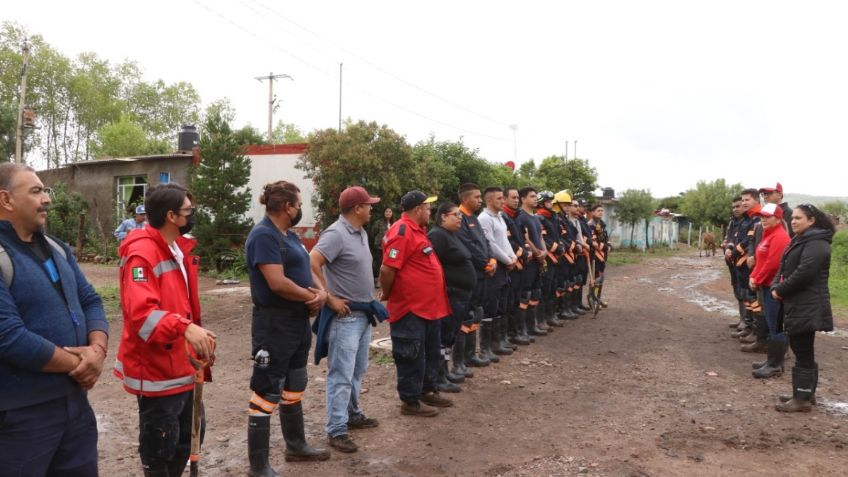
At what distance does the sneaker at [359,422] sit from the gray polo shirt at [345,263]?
41.7 inches

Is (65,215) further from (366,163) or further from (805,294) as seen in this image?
(805,294)

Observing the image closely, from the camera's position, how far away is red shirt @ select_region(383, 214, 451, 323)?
16.9ft

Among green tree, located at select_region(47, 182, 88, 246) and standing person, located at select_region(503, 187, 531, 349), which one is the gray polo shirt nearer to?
standing person, located at select_region(503, 187, 531, 349)

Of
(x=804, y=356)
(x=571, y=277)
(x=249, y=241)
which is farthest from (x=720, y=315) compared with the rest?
(x=249, y=241)

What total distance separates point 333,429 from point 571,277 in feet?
23.0

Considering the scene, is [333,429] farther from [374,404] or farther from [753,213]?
[753,213]

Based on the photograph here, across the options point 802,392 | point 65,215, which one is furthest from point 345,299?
point 65,215

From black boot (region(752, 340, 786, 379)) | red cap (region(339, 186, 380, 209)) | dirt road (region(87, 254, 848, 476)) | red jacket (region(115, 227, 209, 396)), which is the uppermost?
red cap (region(339, 186, 380, 209))

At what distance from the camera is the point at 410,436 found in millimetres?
4859

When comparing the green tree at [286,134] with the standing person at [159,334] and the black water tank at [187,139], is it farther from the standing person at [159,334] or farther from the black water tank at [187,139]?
the standing person at [159,334]

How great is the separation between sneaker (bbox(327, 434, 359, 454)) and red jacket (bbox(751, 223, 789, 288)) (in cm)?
493

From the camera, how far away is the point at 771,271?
22.0 ft

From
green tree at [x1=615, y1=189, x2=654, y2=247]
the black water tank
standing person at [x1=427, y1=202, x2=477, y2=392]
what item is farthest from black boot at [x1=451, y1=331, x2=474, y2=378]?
green tree at [x1=615, y1=189, x2=654, y2=247]

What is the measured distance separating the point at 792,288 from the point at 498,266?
2.98 metres
